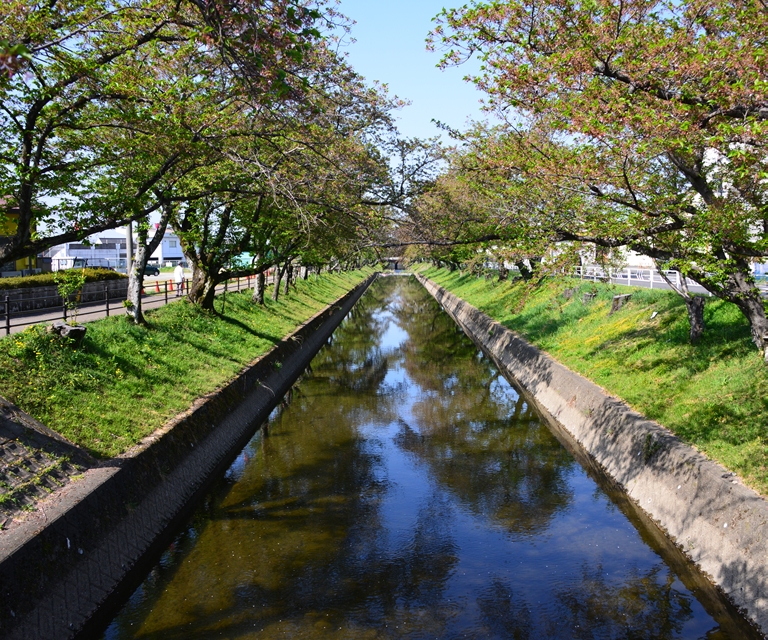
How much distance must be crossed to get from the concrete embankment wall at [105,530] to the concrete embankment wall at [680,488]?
772 centimetres

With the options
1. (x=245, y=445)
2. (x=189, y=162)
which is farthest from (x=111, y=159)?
(x=245, y=445)

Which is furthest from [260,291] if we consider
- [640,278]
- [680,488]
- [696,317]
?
[680,488]

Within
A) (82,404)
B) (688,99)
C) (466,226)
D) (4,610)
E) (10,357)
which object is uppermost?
(688,99)

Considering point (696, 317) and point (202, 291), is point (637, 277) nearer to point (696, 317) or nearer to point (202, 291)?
point (696, 317)

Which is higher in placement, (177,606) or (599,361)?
(599,361)

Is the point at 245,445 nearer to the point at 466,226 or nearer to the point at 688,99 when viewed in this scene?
Result: the point at 466,226

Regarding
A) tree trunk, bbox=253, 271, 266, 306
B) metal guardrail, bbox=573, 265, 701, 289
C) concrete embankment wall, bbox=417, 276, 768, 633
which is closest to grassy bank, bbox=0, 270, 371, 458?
tree trunk, bbox=253, 271, 266, 306

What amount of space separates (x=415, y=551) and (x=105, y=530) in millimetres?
4397

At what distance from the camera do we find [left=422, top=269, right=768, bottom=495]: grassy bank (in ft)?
35.7

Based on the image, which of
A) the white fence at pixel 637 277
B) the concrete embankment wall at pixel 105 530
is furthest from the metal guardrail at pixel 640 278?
the concrete embankment wall at pixel 105 530

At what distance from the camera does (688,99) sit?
10.6m

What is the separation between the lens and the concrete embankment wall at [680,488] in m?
8.25

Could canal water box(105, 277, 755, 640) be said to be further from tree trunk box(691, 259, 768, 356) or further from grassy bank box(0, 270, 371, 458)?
tree trunk box(691, 259, 768, 356)

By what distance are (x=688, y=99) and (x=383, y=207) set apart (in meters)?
7.33
